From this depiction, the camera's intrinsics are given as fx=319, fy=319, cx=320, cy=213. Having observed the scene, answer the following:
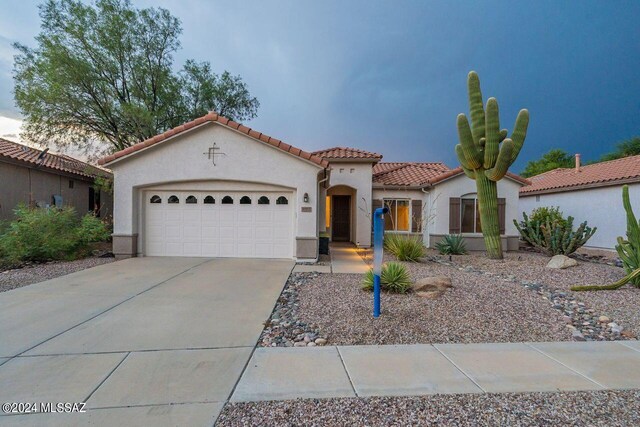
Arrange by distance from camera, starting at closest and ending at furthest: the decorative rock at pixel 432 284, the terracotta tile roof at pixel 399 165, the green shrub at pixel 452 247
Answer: the decorative rock at pixel 432 284
the green shrub at pixel 452 247
the terracotta tile roof at pixel 399 165

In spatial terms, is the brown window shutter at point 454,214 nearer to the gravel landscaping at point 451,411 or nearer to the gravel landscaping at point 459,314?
the gravel landscaping at point 459,314

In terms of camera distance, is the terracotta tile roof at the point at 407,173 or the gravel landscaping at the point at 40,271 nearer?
the gravel landscaping at the point at 40,271

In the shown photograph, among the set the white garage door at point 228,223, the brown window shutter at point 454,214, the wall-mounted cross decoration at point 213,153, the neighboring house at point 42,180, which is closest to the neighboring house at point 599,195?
the brown window shutter at point 454,214

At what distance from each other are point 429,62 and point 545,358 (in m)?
35.8

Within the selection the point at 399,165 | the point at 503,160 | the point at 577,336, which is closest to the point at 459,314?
the point at 577,336

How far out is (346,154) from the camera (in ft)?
50.3

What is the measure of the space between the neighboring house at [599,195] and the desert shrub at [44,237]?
2081 cm

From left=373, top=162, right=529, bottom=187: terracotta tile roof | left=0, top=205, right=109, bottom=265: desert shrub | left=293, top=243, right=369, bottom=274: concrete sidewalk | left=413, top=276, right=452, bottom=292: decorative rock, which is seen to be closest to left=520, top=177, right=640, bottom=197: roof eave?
left=373, top=162, right=529, bottom=187: terracotta tile roof

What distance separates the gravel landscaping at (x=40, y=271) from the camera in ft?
24.5

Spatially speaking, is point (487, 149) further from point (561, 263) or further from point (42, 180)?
point (42, 180)

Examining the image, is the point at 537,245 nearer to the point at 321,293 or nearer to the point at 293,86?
the point at 321,293

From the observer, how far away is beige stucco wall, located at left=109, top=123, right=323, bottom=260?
10.7 metres

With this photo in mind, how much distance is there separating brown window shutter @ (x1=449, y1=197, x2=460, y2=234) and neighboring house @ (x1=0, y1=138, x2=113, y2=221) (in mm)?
15672

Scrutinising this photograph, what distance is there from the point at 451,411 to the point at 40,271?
417 inches
